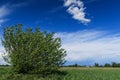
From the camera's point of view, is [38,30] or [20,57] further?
[38,30]

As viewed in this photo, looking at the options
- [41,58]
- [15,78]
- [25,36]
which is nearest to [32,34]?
[25,36]

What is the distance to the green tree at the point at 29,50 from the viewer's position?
35375mm

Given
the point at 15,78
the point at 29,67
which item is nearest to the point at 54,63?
the point at 29,67

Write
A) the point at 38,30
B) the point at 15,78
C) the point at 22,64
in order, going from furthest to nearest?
1. the point at 38,30
2. the point at 22,64
3. the point at 15,78

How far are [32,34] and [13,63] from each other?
15.9ft

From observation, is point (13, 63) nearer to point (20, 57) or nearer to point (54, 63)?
point (20, 57)

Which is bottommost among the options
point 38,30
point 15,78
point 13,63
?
point 15,78

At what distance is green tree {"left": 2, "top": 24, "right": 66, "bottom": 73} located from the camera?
116ft

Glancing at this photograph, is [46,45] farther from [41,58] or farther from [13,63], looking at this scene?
[13,63]

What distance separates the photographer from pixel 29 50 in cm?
3556

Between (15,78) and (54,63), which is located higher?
(54,63)

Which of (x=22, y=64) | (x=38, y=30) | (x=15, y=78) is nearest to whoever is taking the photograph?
(x=15, y=78)

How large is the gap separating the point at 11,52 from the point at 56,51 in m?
6.72

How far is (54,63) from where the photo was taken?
3888 cm
